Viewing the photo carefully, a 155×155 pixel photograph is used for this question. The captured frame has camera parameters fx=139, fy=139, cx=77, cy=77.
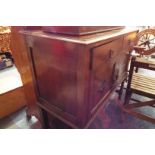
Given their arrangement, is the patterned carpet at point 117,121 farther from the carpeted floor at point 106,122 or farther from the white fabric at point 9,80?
the white fabric at point 9,80

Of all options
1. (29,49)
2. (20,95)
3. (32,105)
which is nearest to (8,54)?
(20,95)

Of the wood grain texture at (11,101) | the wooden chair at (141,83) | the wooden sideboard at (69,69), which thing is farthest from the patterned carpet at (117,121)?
the wood grain texture at (11,101)

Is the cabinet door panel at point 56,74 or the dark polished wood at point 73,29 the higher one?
the dark polished wood at point 73,29

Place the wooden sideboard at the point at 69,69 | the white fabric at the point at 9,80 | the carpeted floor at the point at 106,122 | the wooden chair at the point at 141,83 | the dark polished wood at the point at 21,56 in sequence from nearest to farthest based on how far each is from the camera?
the wooden sideboard at the point at 69,69
the dark polished wood at the point at 21,56
the wooden chair at the point at 141,83
the carpeted floor at the point at 106,122
the white fabric at the point at 9,80

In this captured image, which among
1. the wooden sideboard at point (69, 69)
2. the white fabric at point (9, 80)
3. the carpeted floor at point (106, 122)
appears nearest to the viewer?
the wooden sideboard at point (69, 69)

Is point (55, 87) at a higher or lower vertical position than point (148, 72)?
higher

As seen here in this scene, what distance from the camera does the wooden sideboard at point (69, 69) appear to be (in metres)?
0.60

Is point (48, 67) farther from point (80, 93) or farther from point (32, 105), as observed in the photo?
point (32, 105)

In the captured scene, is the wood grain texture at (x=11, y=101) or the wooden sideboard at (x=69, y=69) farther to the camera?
the wood grain texture at (x=11, y=101)

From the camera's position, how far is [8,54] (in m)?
2.67

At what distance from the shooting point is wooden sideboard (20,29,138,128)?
0.60 meters

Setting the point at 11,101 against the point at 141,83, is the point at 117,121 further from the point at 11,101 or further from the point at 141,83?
the point at 11,101

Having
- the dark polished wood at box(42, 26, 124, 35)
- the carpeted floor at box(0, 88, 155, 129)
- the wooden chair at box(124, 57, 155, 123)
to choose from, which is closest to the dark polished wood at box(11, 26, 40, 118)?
the dark polished wood at box(42, 26, 124, 35)
